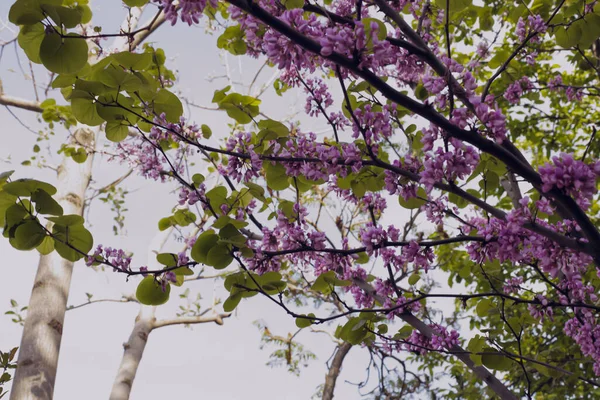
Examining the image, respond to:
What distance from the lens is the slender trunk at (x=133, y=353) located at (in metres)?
5.10

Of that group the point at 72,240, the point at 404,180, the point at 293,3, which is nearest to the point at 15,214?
the point at 72,240

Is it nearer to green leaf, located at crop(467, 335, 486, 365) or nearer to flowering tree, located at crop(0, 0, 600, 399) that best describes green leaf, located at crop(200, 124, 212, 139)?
flowering tree, located at crop(0, 0, 600, 399)

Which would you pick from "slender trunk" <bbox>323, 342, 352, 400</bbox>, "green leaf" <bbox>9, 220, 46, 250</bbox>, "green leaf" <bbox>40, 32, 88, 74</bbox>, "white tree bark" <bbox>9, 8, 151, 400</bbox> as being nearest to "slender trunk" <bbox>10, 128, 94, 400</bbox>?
"white tree bark" <bbox>9, 8, 151, 400</bbox>

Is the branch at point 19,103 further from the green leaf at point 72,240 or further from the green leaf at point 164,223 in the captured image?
the green leaf at point 72,240

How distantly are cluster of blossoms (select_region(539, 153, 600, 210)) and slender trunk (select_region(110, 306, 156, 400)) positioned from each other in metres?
4.93

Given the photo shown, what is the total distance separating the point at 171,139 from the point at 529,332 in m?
5.62

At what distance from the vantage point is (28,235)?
67.5 inches

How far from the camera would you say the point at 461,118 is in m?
1.43

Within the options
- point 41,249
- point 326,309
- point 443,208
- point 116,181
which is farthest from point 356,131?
point 326,309

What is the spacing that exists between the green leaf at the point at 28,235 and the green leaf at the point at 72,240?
6 centimetres

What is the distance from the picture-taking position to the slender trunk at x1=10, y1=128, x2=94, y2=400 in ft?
11.5

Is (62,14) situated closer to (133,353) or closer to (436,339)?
(436,339)

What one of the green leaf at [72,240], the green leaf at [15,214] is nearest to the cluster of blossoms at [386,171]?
the green leaf at [72,240]

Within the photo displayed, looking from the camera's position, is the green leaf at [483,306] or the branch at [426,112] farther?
the green leaf at [483,306]
